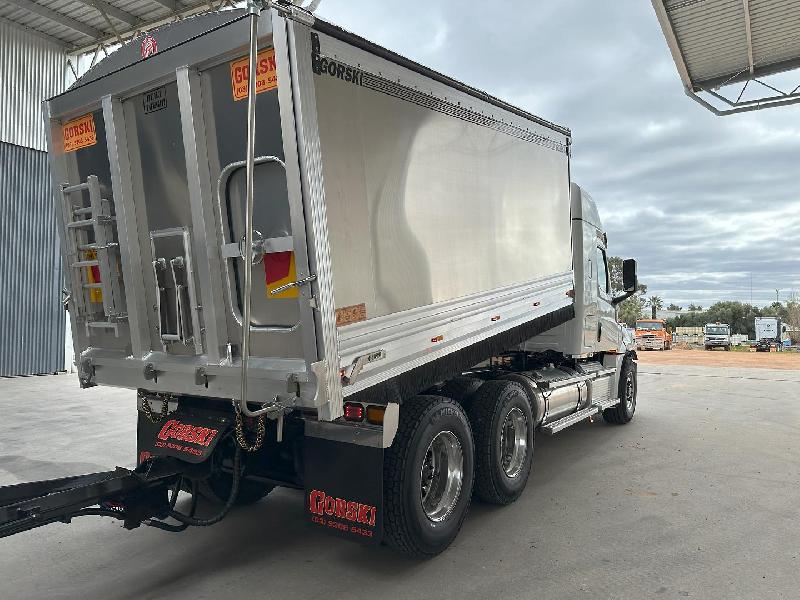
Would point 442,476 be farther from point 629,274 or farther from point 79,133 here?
point 629,274

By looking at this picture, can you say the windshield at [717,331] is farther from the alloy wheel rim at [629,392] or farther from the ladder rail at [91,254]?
the ladder rail at [91,254]

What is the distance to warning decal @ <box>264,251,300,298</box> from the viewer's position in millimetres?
3438

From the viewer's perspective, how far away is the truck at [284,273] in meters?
3.32

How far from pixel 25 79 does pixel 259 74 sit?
1535cm

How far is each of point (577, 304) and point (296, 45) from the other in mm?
5223

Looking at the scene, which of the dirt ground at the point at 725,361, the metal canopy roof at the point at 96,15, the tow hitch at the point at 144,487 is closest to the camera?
the tow hitch at the point at 144,487

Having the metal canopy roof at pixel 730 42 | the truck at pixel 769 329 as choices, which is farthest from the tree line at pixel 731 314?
the metal canopy roof at pixel 730 42

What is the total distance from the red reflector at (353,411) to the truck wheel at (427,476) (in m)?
0.32

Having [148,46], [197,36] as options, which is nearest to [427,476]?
[197,36]

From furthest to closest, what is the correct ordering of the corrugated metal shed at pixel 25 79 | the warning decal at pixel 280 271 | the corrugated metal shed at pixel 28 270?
the corrugated metal shed at pixel 28 270, the corrugated metal shed at pixel 25 79, the warning decal at pixel 280 271

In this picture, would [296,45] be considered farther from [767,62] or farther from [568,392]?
[767,62]

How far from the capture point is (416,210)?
4.17 m

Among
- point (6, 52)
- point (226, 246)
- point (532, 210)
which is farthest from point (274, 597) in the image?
point (6, 52)

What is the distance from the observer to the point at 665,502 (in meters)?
5.26
